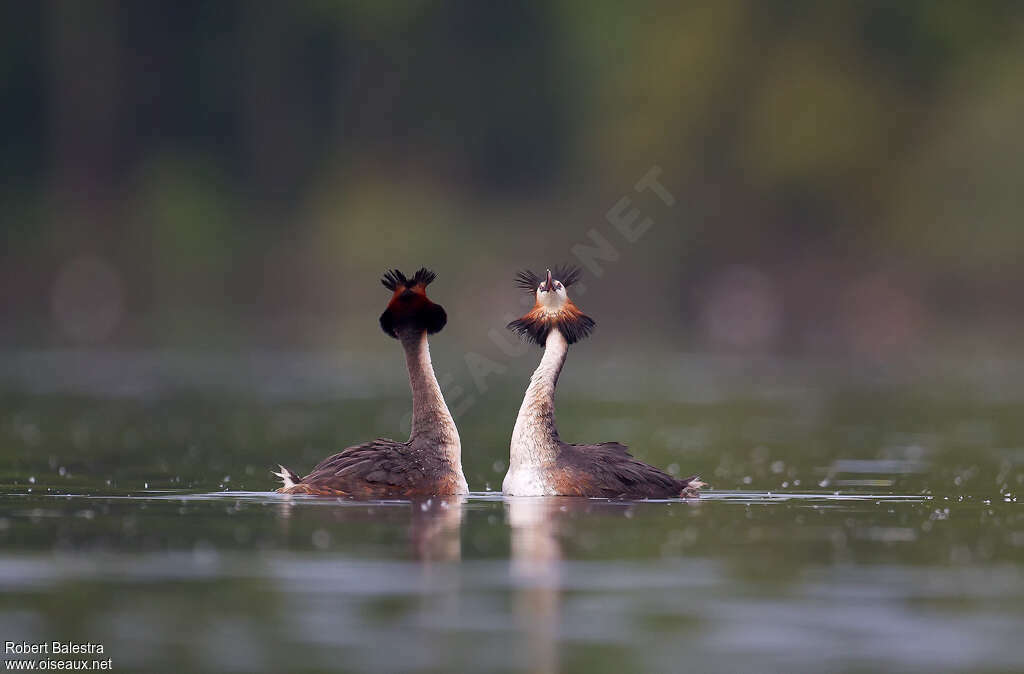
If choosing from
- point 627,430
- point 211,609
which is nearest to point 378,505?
point 211,609

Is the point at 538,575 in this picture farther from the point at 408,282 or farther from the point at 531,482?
the point at 408,282

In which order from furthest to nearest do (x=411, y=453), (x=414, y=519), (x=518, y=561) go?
(x=411, y=453), (x=414, y=519), (x=518, y=561)

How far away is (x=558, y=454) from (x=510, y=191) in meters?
76.4

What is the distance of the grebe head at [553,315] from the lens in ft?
68.2

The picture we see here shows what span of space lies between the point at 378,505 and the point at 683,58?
230 feet

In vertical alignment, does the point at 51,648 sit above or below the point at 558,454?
below

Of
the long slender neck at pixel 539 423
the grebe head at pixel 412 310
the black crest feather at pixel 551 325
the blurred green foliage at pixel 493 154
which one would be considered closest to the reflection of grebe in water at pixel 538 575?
the long slender neck at pixel 539 423

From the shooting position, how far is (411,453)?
19.9 meters

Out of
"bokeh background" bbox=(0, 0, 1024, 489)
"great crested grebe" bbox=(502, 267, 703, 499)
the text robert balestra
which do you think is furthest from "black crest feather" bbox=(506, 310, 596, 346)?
"bokeh background" bbox=(0, 0, 1024, 489)

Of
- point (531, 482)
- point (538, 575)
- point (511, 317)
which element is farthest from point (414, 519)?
point (511, 317)

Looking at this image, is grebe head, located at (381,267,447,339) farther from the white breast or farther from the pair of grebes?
the white breast

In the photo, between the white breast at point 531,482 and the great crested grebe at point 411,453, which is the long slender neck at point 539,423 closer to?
the white breast at point 531,482

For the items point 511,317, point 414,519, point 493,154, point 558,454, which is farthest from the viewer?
point 493,154

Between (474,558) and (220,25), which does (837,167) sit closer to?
(220,25)
